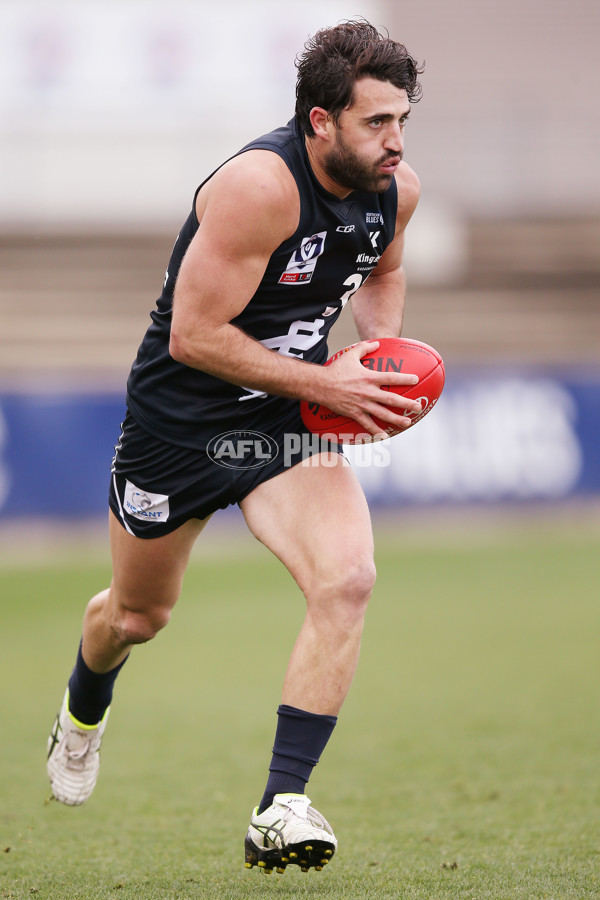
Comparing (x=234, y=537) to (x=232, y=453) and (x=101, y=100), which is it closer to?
(x=101, y=100)

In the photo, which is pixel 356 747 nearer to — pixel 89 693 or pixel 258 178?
pixel 89 693

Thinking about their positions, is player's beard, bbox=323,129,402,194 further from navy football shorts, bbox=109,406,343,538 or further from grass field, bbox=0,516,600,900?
grass field, bbox=0,516,600,900

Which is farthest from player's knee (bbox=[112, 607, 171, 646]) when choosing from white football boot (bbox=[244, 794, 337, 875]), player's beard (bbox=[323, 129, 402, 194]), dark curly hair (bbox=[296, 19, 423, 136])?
dark curly hair (bbox=[296, 19, 423, 136])

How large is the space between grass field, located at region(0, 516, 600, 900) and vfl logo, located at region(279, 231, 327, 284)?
5.95ft

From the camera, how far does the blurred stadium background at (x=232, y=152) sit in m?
12.8

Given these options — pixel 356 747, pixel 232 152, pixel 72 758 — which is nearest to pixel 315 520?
pixel 72 758

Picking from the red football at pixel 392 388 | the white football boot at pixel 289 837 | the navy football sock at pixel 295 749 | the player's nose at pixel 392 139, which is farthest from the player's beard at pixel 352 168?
the white football boot at pixel 289 837

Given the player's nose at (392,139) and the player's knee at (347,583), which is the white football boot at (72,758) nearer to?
the player's knee at (347,583)

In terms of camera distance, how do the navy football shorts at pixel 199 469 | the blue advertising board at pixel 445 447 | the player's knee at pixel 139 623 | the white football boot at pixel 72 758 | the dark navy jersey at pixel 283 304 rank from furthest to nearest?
the blue advertising board at pixel 445 447 → the white football boot at pixel 72 758 → the player's knee at pixel 139 623 → the navy football shorts at pixel 199 469 → the dark navy jersey at pixel 283 304

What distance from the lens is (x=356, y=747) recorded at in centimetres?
544

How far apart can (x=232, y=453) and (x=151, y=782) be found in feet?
6.04

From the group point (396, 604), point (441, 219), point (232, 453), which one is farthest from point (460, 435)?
point (232, 453)

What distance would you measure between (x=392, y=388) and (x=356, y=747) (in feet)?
8.05

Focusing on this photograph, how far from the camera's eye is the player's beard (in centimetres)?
341
